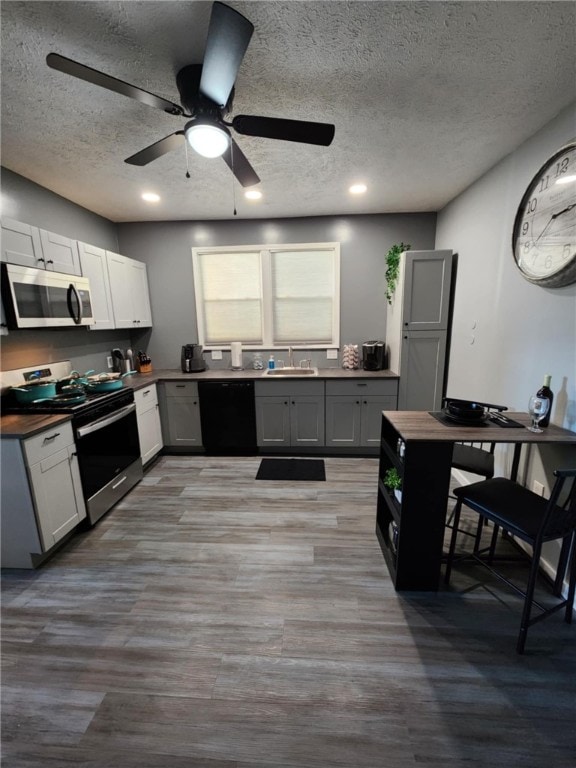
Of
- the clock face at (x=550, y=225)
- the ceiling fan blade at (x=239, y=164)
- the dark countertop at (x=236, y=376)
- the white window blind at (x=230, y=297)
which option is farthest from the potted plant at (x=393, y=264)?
the ceiling fan blade at (x=239, y=164)

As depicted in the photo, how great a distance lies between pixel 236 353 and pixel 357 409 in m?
1.63

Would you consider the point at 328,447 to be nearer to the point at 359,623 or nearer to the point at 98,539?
the point at 359,623

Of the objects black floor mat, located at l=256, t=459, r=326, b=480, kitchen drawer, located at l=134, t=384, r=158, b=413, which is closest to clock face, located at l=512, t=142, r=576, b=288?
black floor mat, located at l=256, t=459, r=326, b=480

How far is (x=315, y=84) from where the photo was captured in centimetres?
153

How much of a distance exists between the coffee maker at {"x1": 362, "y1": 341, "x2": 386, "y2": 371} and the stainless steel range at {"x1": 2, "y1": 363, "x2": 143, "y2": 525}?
2.55 meters

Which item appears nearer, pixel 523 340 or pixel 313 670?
pixel 313 670

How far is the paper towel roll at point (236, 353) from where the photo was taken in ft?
12.3

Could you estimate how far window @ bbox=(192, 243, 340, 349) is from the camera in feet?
12.1

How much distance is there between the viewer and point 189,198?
9.61 feet

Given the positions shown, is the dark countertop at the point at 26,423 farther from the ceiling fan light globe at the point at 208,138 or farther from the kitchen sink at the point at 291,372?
the kitchen sink at the point at 291,372

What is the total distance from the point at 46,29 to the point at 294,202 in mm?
2198

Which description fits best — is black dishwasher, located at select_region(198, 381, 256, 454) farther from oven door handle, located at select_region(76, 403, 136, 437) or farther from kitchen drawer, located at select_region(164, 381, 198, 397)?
oven door handle, located at select_region(76, 403, 136, 437)

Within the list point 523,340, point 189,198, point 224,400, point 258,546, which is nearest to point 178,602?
point 258,546

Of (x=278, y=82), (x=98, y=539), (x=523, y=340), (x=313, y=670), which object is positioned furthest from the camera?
(x=98, y=539)
